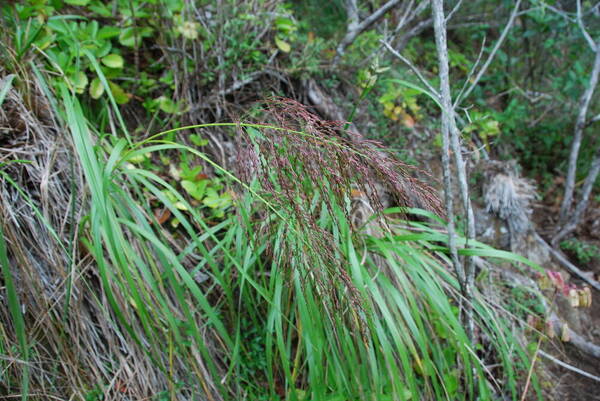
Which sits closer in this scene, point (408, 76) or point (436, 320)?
point (436, 320)

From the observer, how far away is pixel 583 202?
2.47 metres

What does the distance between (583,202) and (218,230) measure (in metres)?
2.06

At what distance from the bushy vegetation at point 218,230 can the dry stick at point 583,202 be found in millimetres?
143

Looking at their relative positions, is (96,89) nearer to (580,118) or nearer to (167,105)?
(167,105)

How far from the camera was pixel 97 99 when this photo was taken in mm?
1896

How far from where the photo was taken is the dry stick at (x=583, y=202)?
2455 mm

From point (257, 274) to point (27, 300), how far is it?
756 millimetres

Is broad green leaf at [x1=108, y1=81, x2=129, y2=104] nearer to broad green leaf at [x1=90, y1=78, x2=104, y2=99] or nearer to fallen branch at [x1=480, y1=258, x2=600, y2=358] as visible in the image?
broad green leaf at [x1=90, y1=78, x2=104, y2=99]

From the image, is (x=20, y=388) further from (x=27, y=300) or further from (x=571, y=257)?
(x=571, y=257)

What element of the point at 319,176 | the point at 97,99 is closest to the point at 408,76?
the point at 97,99

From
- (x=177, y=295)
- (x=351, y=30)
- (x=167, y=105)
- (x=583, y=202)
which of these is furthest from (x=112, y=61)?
(x=583, y=202)

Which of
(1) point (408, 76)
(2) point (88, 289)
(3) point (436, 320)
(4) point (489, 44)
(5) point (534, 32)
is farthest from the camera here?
(4) point (489, 44)

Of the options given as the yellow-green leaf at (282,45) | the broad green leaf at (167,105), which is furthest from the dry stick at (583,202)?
the broad green leaf at (167,105)

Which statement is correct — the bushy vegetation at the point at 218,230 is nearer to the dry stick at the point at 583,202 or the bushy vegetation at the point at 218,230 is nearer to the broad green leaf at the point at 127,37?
the broad green leaf at the point at 127,37
